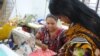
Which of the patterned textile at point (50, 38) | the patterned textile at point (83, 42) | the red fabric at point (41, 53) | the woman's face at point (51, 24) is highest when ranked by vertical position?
the patterned textile at point (83, 42)

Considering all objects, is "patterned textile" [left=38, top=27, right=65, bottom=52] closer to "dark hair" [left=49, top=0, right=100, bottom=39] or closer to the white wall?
"dark hair" [left=49, top=0, right=100, bottom=39]

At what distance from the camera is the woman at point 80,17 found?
915 mm

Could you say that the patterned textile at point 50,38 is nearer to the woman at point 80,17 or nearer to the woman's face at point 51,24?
the woman's face at point 51,24

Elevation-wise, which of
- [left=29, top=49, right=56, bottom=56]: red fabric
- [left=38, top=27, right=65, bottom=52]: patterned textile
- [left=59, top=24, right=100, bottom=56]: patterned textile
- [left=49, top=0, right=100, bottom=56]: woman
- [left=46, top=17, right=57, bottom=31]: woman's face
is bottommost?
[left=38, top=27, right=65, bottom=52]: patterned textile

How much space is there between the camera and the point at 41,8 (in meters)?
3.32

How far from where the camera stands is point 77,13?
0.91m

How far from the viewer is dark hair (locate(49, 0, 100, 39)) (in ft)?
3.00

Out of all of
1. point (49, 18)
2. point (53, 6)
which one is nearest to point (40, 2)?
point (49, 18)

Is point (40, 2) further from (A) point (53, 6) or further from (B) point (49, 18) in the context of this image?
(A) point (53, 6)

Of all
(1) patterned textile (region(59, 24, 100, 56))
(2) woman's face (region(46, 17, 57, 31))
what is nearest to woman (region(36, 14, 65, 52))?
(2) woman's face (region(46, 17, 57, 31))

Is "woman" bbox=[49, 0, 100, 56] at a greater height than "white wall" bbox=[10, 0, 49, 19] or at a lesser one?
greater

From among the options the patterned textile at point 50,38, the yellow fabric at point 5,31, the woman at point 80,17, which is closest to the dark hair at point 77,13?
the woman at point 80,17

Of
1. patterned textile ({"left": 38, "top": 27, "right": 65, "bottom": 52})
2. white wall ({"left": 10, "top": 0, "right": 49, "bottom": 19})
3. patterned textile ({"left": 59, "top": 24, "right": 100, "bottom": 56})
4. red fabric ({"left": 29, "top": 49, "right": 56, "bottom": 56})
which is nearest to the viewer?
patterned textile ({"left": 59, "top": 24, "right": 100, "bottom": 56})

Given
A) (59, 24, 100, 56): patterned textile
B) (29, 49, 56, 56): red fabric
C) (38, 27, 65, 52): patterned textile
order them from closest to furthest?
(59, 24, 100, 56): patterned textile, (29, 49, 56, 56): red fabric, (38, 27, 65, 52): patterned textile
